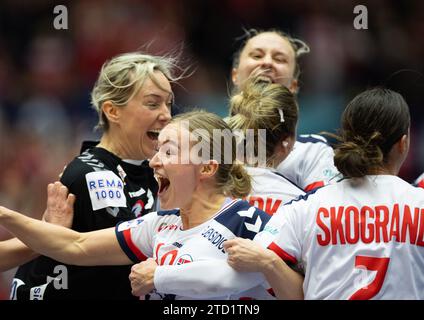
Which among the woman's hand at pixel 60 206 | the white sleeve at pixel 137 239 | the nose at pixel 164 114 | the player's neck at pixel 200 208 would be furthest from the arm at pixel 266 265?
the nose at pixel 164 114

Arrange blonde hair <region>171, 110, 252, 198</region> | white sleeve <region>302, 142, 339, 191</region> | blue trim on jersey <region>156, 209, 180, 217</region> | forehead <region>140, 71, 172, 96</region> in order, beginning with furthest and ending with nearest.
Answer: white sleeve <region>302, 142, 339, 191</region> < forehead <region>140, 71, 172, 96</region> < blue trim on jersey <region>156, 209, 180, 217</region> < blonde hair <region>171, 110, 252, 198</region>

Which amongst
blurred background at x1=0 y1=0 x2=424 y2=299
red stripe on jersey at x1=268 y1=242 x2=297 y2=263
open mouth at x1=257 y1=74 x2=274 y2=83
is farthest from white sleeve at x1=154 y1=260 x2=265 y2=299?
blurred background at x1=0 y1=0 x2=424 y2=299

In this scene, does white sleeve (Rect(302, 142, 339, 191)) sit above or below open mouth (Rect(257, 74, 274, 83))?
below

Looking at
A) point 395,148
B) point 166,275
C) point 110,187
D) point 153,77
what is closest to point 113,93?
point 153,77

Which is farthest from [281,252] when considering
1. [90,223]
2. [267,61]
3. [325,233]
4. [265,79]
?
[267,61]

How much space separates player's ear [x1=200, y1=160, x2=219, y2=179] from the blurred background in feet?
10.7

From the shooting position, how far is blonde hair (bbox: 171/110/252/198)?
9.43 feet

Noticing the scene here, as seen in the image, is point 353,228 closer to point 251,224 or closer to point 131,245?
point 251,224

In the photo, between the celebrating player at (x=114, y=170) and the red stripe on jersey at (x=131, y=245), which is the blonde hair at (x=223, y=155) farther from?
the celebrating player at (x=114, y=170)

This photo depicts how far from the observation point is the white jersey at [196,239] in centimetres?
272

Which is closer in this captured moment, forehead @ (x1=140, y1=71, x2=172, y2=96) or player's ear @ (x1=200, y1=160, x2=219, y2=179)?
player's ear @ (x1=200, y1=160, x2=219, y2=179)

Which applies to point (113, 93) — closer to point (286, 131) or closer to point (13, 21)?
point (286, 131)

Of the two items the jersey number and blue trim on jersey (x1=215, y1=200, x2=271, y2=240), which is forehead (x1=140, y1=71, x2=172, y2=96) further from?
the jersey number

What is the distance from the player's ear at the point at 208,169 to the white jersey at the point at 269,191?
0.42 m
